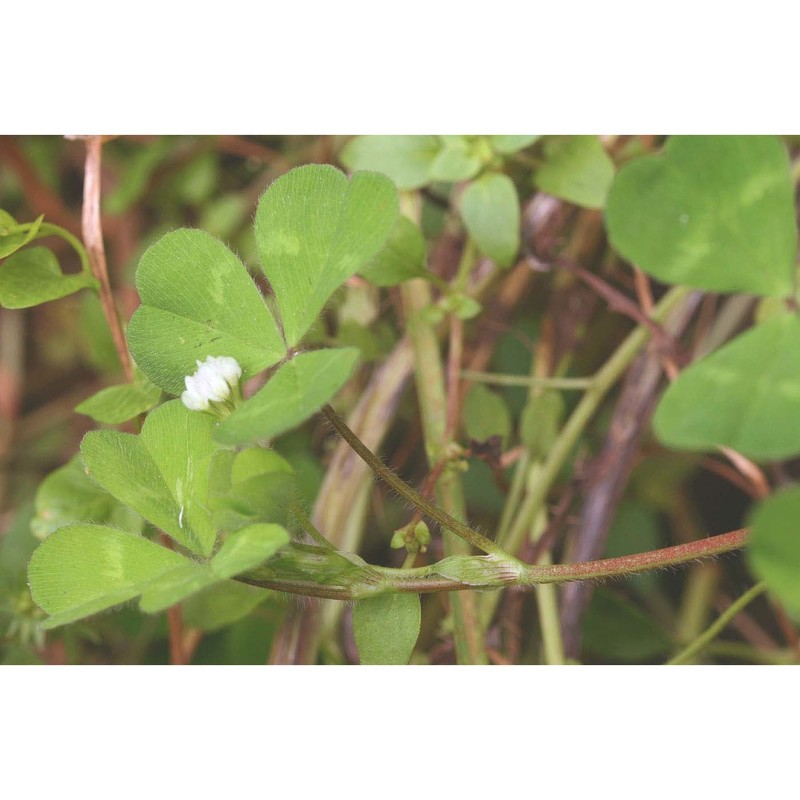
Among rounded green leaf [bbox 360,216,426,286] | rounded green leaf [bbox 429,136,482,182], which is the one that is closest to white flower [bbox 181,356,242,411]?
rounded green leaf [bbox 360,216,426,286]

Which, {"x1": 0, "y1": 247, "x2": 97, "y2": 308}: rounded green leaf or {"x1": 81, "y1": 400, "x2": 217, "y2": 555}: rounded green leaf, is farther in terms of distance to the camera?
{"x1": 0, "y1": 247, "x2": 97, "y2": 308}: rounded green leaf

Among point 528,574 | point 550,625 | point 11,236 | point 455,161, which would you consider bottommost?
point 550,625

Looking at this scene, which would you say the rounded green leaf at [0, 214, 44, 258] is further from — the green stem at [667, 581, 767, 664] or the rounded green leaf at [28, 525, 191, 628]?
the green stem at [667, 581, 767, 664]

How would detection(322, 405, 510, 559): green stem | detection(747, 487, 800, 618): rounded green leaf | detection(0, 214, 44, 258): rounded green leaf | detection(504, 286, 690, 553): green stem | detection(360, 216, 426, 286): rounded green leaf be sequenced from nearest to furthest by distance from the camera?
detection(747, 487, 800, 618): rounded green leaf
detection(322, 405, 510, 559): green stem
detection(0, 214, 44, 258): rounded green leaf
detection(360, 216, 426, 286): rounded green leaf
detection(504, 286, 690, 553): green stem

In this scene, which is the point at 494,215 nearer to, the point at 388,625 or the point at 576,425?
the point at 576,425

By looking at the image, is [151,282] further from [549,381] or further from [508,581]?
[549,381]

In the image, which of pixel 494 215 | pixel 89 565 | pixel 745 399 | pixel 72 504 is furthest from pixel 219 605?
pixel 745 399
